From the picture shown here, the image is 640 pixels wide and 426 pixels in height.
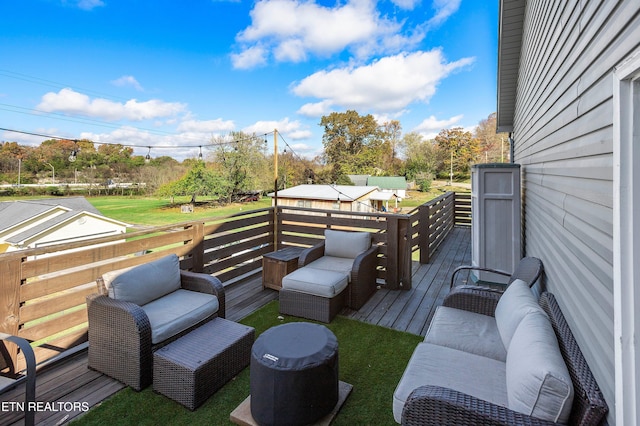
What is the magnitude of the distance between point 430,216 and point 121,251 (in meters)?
5.31

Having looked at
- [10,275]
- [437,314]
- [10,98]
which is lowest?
[437,314]

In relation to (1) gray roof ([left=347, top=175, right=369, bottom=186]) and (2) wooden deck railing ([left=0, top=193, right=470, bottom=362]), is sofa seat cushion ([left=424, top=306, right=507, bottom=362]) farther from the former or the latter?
(1) gray roof ([left=347, top=175, right=369, bottom=186])

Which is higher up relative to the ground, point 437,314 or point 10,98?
point 10,98

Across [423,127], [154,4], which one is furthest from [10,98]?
[423,127]

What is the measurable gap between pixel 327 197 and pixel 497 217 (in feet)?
51.4

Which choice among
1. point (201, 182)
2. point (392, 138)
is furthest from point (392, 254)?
point (392, 138)

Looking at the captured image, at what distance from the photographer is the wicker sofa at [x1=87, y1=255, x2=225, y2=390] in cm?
227

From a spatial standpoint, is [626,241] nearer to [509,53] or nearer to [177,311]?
[177,311]

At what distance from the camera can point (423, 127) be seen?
3769 cm

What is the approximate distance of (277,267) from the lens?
13.9ft

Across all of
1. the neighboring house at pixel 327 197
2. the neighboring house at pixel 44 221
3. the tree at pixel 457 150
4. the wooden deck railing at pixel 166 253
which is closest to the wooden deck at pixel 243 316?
the wooden deck railing at pixel 166 253

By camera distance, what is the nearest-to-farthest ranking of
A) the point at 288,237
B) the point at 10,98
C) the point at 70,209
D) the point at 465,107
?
1. the point at 288,237
2. the point at 70,209
3. the point at 10,98
4. the point at 465,107

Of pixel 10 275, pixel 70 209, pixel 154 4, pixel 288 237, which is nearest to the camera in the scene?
pixel 10 275

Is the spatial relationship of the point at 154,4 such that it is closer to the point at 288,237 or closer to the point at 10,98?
the point at 10,98
